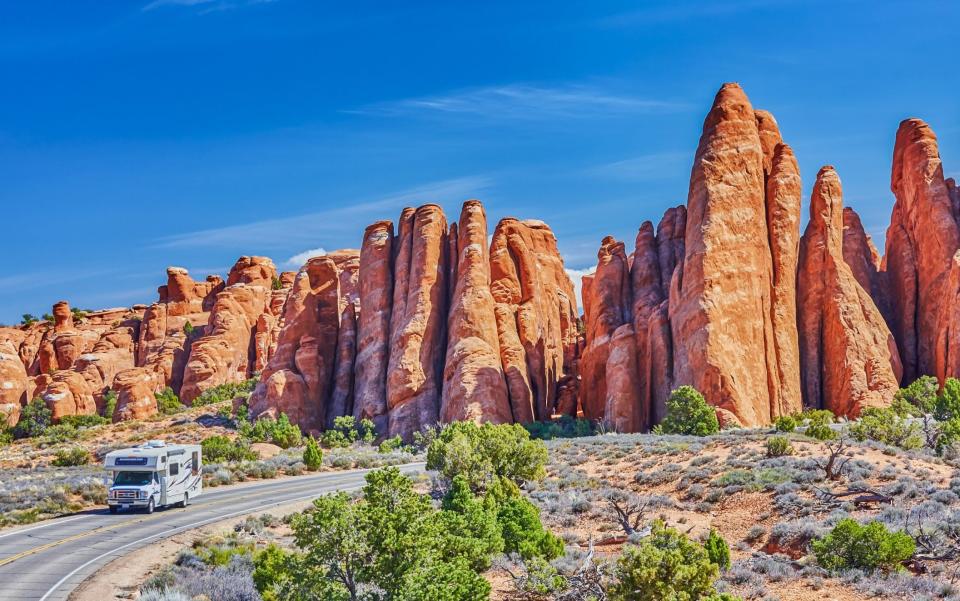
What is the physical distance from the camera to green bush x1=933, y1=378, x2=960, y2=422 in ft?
142

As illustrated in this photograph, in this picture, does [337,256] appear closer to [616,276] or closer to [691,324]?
[616,276]

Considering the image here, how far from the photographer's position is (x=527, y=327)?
6259cm

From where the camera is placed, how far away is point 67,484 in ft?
123

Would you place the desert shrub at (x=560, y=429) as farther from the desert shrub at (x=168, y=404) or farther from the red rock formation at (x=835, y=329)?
the desert shrub at (x=168, y=404)

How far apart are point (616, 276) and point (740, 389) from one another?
17.7 m

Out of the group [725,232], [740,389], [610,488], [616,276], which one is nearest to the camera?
[610,488]

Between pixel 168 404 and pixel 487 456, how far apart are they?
192ft

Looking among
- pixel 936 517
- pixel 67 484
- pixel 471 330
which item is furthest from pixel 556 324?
pixel 936 517

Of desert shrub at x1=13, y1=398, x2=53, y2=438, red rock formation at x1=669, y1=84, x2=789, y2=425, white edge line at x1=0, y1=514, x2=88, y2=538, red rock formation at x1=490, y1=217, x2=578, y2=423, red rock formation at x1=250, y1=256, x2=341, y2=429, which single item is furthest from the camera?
desert shrub at x1=13, y1=398, x2=53, y2=438

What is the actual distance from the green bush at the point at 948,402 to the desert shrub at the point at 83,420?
235 feet

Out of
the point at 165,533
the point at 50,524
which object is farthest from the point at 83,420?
the point at 165,533

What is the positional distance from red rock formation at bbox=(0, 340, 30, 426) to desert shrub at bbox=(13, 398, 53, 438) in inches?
134

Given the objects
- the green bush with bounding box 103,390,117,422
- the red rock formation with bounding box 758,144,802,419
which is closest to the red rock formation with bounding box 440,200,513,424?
the red rock formation with bounding box 758,144,802,419

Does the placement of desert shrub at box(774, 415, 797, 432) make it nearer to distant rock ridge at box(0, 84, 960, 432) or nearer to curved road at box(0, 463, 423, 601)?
distant rock ridge at box(0, 84, 960, 432)
